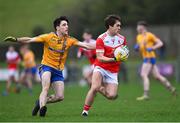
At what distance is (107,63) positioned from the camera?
15164 mm

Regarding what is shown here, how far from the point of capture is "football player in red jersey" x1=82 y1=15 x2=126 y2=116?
14961 mm

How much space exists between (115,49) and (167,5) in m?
51.1

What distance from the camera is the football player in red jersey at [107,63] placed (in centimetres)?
1496

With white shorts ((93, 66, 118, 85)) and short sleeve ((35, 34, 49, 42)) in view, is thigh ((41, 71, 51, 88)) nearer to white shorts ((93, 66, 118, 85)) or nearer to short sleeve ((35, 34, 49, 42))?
short sleeve ((35, 34, 49, 42))

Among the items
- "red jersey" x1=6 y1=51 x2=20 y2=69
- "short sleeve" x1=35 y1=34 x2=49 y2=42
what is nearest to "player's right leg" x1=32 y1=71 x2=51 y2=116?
"short sleeve" x1=35 y1=34 x2=49 y2=42

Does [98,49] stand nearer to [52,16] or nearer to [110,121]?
[110,121]

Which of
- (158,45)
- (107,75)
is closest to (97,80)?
(107,75)

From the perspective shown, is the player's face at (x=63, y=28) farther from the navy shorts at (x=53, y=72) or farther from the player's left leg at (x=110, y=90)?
the player's left leg at (x=110, y=90)

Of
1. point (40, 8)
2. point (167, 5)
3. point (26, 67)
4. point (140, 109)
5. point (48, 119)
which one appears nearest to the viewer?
point (48, 119)

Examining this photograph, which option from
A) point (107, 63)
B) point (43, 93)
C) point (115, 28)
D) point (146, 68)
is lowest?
point (43, 93)

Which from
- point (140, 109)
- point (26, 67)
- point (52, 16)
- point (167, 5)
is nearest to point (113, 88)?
point (140, 109)

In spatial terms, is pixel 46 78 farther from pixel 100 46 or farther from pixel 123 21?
pixel 123 21

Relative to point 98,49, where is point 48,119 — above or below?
below

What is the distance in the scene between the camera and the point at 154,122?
518 inches
